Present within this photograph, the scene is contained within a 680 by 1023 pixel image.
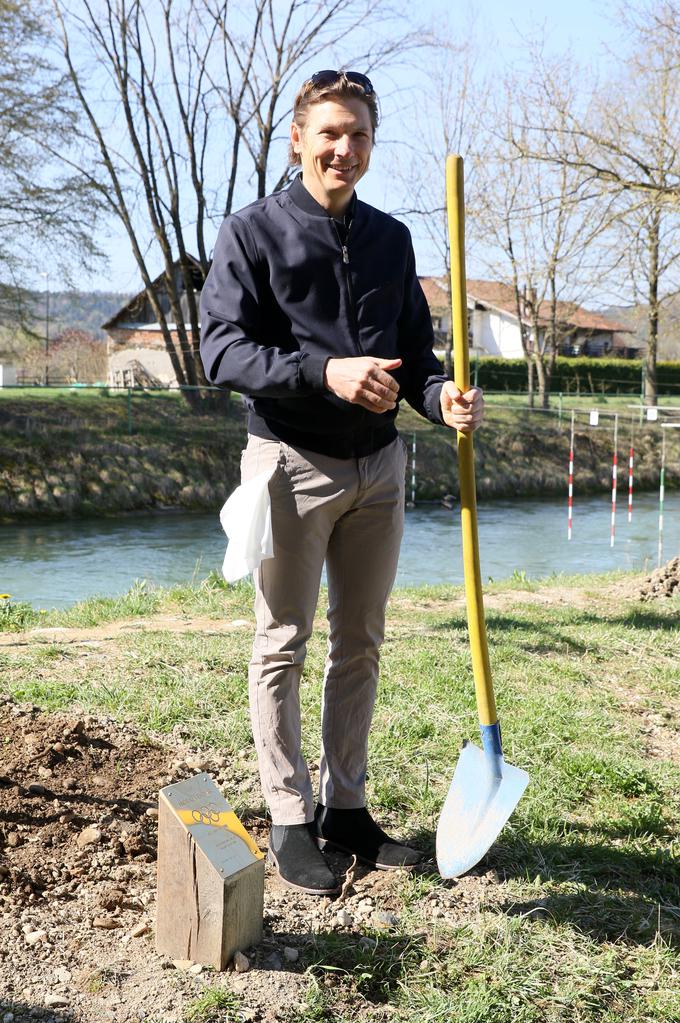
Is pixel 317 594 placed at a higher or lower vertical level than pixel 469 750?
higher

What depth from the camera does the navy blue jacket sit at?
260 centimetres

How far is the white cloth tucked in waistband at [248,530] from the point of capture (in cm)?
258

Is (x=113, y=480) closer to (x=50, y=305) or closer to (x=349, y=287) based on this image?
(x=50, y=305)

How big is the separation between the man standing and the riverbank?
1526 cm

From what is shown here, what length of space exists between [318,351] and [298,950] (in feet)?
4.92

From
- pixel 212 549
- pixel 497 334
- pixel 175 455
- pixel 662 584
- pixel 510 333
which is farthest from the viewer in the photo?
pixel 497 334

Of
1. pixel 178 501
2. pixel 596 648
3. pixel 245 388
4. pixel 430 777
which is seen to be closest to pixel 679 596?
pixel 596 648

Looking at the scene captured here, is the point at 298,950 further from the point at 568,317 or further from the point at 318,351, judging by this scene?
the point at 568,317

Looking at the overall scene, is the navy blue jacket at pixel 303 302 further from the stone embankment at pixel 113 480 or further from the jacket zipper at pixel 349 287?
the stone embankment at pixel 113 480

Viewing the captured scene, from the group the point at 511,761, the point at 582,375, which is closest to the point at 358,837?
the point at 511,761

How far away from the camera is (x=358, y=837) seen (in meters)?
2.92

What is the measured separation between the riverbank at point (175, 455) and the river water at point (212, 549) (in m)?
0.74

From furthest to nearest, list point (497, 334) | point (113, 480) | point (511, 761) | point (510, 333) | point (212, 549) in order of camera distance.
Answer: point (497, 334)
point (510, 333)
point (113, 480)
point (212, 549)
point (511, 761)

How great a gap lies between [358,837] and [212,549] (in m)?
12.2
